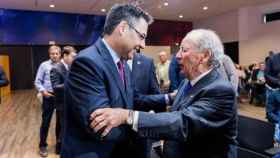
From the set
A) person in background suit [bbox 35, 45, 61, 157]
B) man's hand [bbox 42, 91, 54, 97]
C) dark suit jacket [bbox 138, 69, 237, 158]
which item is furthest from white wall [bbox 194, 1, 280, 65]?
dark suit jacket [bbox 138, 69, 237, 158]

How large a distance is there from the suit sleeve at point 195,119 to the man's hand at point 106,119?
80 millimetres

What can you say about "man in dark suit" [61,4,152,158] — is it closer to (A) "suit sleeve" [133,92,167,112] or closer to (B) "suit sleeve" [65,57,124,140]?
(B) "suit sleeve" [65,57,124,140]

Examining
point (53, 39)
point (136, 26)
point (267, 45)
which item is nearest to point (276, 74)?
point (136, 26)

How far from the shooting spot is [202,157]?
1.23 meters

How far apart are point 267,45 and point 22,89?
34.6ft

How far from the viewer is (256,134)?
1.99m

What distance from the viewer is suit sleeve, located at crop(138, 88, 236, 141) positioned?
1.11 meters

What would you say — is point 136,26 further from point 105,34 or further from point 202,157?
point 202,157

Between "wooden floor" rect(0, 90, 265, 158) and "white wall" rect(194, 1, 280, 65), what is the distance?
4.45 meters

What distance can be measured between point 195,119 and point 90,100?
413mm

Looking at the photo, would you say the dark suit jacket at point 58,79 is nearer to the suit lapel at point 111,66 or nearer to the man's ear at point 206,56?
the suit lapel at point 111,66

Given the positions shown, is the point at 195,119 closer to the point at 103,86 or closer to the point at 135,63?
the point at 103,86

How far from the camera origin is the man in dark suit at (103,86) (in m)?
1.11

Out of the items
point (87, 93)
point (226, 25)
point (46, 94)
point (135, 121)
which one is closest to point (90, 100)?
point (87, 93)
